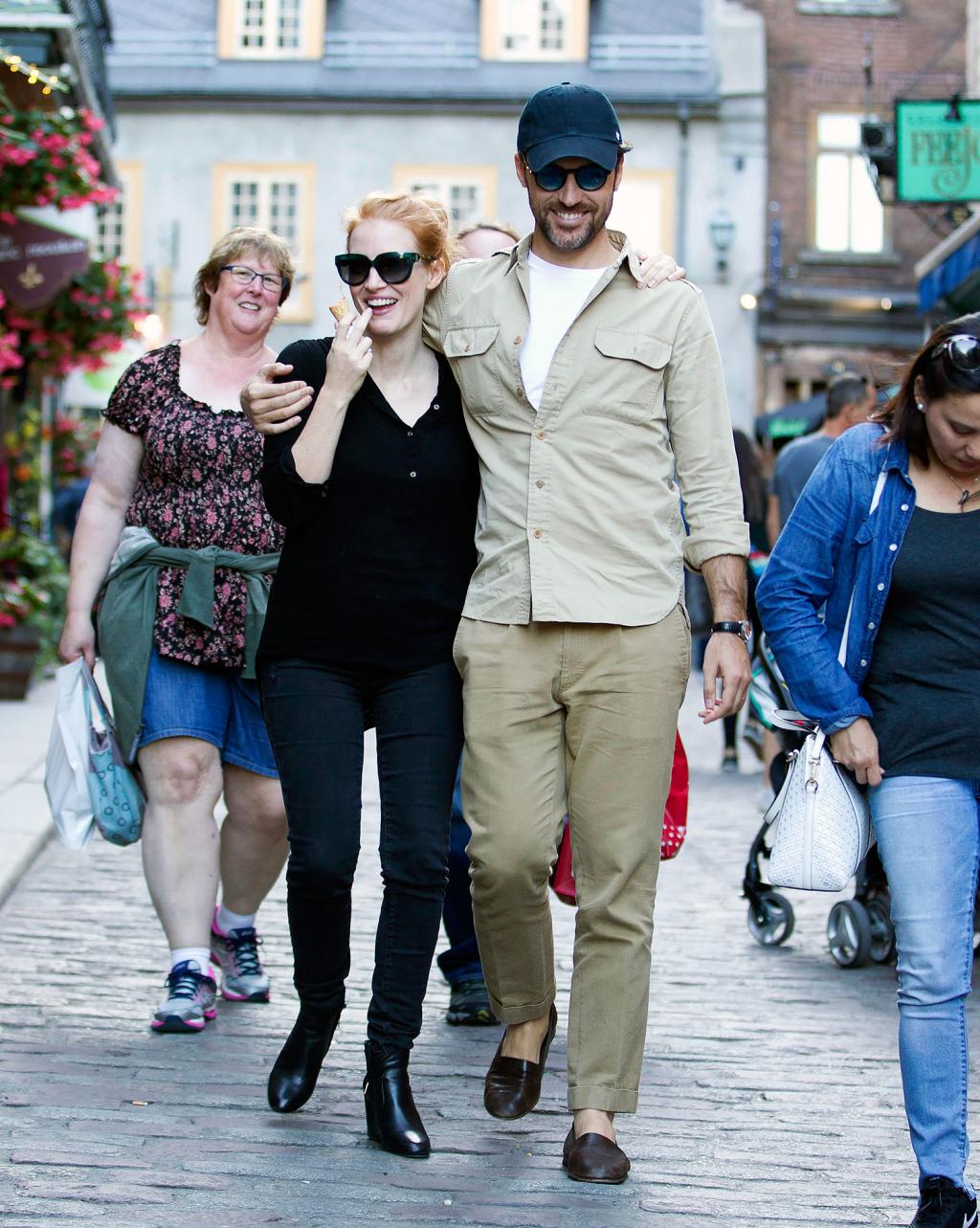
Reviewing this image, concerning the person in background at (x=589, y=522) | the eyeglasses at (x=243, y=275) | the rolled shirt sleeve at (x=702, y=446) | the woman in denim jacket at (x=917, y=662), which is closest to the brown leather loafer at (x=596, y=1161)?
the person in background at (x=589, y=522)

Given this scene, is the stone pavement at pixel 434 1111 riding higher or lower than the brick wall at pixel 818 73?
lower

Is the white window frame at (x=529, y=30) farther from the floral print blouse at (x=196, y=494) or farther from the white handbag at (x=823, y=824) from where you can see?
the white handbag at (x=823, y=824)

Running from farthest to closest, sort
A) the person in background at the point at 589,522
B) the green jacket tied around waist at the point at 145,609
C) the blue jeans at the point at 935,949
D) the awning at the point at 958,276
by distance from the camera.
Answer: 1. the awning at the point at 958,276
2. the green jacket tied around waist at the point at 145,609
3. the person in background at the point at 589,522
4. the blue jeans at the point at 935,949

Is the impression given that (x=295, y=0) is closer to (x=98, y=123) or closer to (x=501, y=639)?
(x=98, y=123)

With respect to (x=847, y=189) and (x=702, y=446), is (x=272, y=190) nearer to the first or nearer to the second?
(x=847, y=189)

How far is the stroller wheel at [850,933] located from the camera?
6.37 metres

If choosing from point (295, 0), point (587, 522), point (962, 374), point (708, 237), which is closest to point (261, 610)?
point (587, 522)

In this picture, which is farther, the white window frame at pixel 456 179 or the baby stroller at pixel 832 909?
the white window frame at pixel 456 179

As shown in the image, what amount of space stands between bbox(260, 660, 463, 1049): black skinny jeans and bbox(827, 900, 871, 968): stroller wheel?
2525 mm

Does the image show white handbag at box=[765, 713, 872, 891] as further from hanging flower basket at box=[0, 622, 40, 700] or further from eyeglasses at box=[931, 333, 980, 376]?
hanging flower basket at box=[0, 622, 40, 700]

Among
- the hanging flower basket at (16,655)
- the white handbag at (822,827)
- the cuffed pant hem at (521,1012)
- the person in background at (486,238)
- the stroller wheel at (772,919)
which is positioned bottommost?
the hanging flower basket at (16,655)

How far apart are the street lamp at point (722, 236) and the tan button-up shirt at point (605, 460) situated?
25402 mm

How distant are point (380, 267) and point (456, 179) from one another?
26610 millimetres

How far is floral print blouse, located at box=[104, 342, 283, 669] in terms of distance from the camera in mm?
5316
